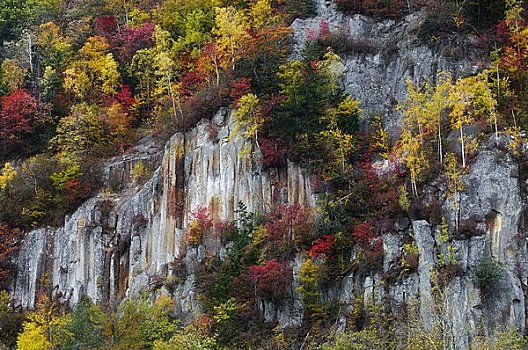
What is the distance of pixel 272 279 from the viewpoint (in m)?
35.0

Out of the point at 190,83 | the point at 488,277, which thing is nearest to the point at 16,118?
the point at 190,83

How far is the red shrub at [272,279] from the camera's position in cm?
3484

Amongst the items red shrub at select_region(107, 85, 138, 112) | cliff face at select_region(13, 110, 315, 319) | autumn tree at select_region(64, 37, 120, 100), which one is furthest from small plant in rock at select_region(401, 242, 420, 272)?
autumn tree at select_region(64, 37, 120, 100)

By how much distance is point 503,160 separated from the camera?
33.6m

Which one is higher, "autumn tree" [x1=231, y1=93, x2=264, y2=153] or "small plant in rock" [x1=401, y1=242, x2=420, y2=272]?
"autumn tree" [x1=231, y1=93, x2=264, y2=153]

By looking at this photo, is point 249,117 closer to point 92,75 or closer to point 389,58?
point 389,58

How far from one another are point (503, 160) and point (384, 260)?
691 centimetres

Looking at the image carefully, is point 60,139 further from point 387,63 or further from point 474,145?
point 474,145

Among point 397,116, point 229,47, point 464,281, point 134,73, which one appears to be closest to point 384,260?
point 464,281

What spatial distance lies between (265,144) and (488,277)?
1477cm

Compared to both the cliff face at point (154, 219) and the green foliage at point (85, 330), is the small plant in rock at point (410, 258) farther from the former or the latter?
the green foliage at point (85, 330)

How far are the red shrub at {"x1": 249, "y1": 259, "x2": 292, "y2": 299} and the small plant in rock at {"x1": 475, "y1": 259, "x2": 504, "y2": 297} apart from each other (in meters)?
9.05

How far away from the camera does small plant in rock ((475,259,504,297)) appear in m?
30.2

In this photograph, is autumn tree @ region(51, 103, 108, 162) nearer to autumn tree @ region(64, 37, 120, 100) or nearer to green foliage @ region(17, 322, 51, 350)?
autumn tree @ region(64, 37, 120, 100)
